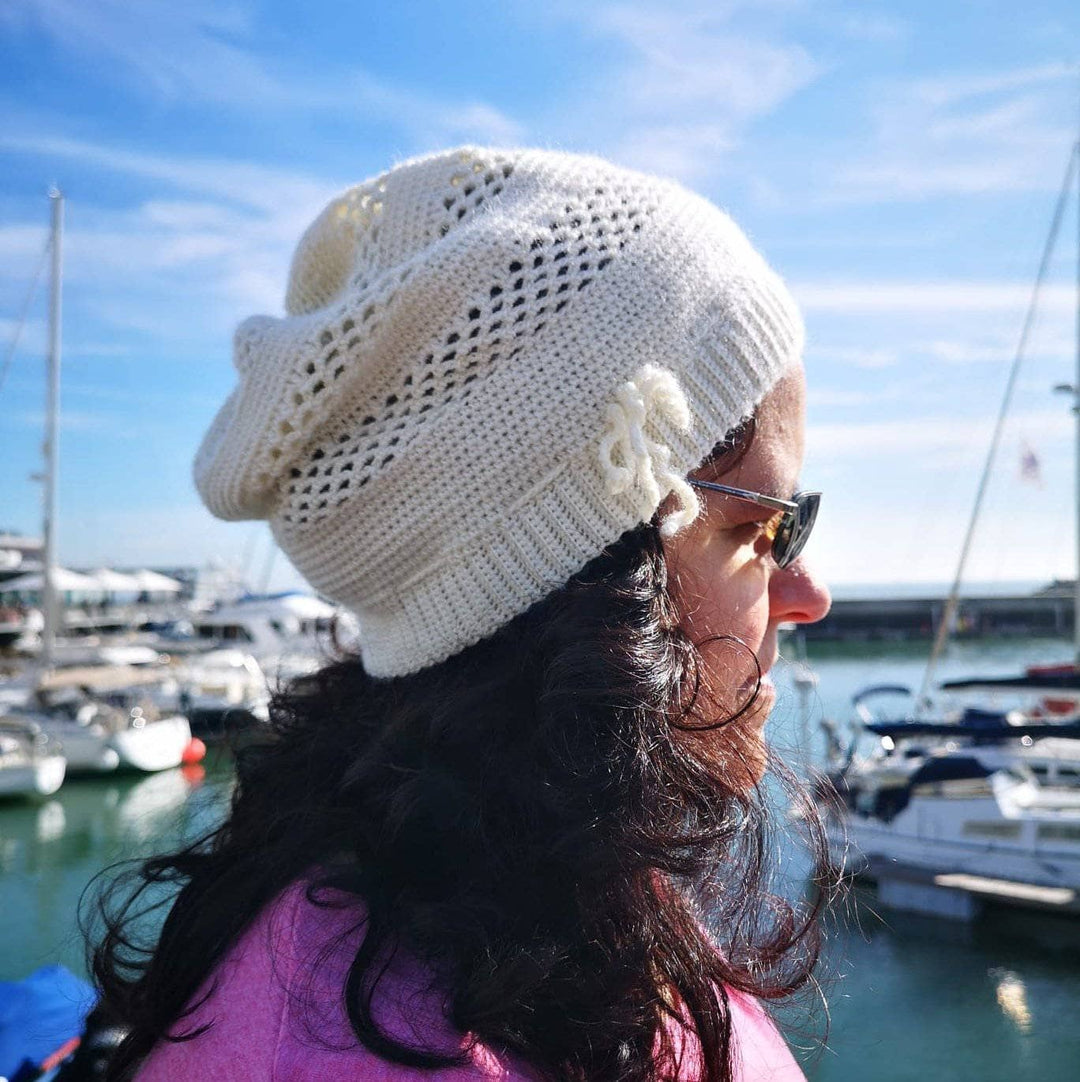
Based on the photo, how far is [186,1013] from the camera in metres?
1.07

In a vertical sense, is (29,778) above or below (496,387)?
below

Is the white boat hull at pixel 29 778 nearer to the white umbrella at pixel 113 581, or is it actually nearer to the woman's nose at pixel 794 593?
the woman's nose at pixel 794 593

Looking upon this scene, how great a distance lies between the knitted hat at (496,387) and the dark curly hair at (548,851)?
69 mm

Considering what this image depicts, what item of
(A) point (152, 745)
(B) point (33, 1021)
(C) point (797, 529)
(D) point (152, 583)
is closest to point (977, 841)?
(B) point (33, 1021)

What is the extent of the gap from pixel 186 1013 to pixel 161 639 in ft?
108

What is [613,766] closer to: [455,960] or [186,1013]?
[455,960]

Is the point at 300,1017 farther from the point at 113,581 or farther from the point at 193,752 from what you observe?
the point at 113,581

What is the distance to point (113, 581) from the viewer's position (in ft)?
125

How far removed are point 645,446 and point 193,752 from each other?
21.7 m

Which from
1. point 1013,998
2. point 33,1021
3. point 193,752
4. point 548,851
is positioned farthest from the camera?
point 193,752

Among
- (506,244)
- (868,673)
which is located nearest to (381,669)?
(506,244)

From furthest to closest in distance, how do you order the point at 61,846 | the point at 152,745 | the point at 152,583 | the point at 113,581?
1. the point at 152,583
2. the point at 113,581
3. the point at 152,745
4. the point at 61,846

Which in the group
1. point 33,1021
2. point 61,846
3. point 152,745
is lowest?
point 152,745

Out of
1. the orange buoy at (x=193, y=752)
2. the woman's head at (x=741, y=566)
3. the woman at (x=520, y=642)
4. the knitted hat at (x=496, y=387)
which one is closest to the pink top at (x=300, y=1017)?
the woman at (x=520, y=642)
